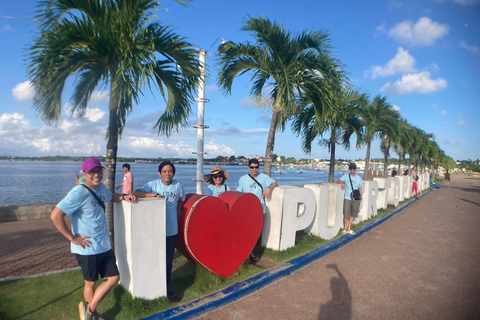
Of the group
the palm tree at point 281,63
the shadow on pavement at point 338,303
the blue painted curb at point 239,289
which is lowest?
the shadow on pavement at point 338,303

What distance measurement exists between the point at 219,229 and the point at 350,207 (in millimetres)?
4368

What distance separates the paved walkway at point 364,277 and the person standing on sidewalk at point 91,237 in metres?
1.20

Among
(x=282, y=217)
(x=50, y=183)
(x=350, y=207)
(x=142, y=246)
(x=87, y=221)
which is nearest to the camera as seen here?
(x=87, y=221)

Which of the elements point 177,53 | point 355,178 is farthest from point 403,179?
point 177,53

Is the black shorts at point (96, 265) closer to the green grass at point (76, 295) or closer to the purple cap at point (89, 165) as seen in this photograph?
the green grass at point (76, 295)

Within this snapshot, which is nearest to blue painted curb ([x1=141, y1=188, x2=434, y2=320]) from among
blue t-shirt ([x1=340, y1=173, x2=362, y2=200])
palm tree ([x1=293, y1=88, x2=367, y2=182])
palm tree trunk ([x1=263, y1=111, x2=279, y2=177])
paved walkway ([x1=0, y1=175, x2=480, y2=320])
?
paved walkway ([x1=0, y1=175, x2=480, y2=320])

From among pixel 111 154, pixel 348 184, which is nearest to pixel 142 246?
pixel 111 154

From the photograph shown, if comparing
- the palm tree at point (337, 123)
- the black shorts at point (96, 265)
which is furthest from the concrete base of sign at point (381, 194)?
the black shorts at point (96, 265)

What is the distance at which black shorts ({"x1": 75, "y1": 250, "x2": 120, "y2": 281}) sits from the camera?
3.19 meters

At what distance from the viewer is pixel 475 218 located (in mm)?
11211

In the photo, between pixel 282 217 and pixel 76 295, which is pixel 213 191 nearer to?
pixel 282 217

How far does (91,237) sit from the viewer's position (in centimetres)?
321

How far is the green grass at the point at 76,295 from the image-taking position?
11.2 ft

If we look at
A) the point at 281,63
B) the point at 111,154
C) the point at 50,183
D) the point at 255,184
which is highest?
the point at 281,63
